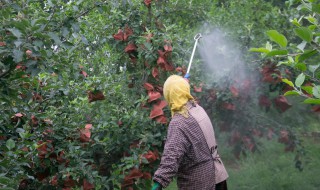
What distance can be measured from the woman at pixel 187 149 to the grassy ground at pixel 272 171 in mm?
3309

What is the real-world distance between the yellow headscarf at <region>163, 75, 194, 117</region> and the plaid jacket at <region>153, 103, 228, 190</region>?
0.04 metres

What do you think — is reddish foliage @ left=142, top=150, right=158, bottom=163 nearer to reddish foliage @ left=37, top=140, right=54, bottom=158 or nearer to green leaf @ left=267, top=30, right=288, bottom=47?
reddish foliage @ left=37, top=140, right=54, bottom=158

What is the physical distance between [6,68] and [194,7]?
2.98 m

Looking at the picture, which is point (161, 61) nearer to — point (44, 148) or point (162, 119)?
point (162, 119)

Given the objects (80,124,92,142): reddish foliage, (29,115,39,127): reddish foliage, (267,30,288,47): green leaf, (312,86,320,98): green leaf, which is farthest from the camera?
(80,124,92,142): reddish foliage

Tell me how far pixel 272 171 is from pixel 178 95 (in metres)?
4.75

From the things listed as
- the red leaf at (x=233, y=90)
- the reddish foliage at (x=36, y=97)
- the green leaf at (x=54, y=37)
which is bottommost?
the red leaf at (x=233, y=90)

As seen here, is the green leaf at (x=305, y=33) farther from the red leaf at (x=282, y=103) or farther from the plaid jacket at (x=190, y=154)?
the red leaf at (x=282, y=103)

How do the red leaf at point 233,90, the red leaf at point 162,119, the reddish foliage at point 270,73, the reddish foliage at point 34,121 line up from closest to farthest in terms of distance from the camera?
the reddish foliage at point 34,121 < the red leaf at point 162,119 < the reddish foliage at point 270,73 < the red leaf at point 233,90

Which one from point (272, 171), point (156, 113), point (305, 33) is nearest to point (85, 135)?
point (156, 113)

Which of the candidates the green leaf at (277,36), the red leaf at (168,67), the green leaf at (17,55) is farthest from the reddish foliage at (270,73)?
the green leaf at (277,36)

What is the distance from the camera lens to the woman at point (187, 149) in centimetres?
360

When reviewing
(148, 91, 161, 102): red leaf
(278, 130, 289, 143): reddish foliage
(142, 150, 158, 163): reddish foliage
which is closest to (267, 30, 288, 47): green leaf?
(142, 150, 158, 163): reddish foliage

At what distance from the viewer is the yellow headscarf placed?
12.3 ft
